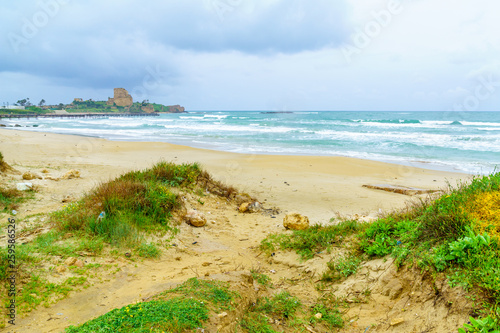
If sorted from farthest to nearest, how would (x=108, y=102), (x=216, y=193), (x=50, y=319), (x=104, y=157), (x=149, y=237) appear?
(x=108, y=102)
(x=104, y=157)
(x=216, y=193)
(x=149, y=237)
(x=50, y=319)

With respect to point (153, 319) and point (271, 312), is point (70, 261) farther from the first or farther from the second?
point (271, 312)

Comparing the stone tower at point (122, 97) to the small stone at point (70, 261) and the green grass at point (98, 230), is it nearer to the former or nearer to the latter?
the green grass at point (98, 230)

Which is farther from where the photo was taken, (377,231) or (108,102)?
(108,102)

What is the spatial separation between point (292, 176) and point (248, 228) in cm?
691

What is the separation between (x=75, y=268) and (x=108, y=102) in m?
166

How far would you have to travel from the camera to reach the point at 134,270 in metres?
5.05

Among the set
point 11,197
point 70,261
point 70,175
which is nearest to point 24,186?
point 11,197

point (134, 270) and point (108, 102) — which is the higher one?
point (108, 102)

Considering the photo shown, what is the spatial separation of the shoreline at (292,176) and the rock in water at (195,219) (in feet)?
8.83

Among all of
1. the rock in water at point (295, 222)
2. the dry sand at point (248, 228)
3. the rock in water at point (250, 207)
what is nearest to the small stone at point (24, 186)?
the dry sand at point (248, 228)

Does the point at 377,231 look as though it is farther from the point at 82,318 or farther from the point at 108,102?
the point at 108,102

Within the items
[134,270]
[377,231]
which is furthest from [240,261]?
[377,231]

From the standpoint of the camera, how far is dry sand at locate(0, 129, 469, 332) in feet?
12.5

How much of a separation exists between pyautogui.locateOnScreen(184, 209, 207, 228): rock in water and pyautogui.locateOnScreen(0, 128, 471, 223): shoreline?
8.83 feet
